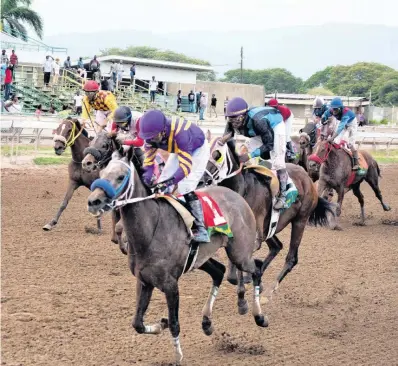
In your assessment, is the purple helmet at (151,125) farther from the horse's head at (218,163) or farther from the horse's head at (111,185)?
the horse's head at (218,163)

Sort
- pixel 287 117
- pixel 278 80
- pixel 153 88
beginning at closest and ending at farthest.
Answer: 1. pixel 287 117
2. pixel 153 88
3. pixel 278 80

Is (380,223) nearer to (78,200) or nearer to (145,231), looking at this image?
(78,200)

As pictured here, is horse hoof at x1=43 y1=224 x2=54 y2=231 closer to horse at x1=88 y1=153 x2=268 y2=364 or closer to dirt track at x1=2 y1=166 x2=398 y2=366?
dirt track at x1=2 y1=166 x2=398 y2=366

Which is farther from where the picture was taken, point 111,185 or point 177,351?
point 177,351

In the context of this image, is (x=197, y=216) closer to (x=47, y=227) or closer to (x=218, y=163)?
(x=218, y=163)

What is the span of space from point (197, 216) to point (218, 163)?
166cm

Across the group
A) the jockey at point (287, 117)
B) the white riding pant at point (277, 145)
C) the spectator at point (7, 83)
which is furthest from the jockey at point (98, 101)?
the spectator at point (7, 83)

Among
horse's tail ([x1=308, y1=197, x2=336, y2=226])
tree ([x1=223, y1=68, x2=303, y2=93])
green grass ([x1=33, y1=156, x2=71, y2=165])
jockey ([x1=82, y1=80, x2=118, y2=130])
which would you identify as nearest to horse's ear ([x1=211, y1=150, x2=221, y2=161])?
horse's tail ([x1=308, y1=197, x2=336, y2=226])

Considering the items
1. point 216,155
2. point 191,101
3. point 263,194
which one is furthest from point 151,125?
point 191,101

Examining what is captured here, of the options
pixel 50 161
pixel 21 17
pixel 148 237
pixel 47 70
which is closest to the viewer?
pixel 148 237

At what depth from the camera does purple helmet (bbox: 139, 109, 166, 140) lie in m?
6.06

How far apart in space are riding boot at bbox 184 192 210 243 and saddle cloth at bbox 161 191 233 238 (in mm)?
61

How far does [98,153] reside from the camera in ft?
21.1

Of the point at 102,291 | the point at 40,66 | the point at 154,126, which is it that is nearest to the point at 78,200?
the point at 102,291
